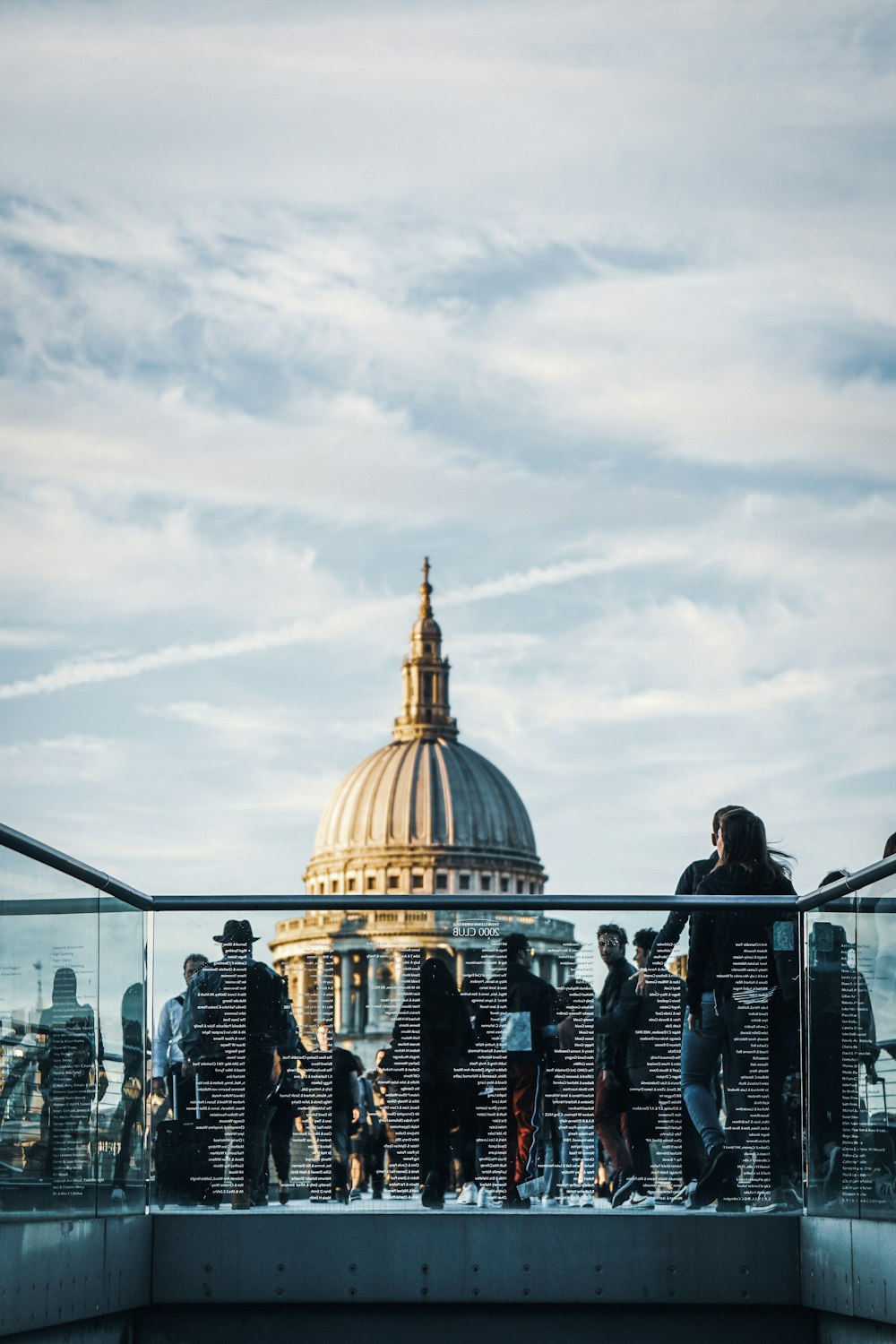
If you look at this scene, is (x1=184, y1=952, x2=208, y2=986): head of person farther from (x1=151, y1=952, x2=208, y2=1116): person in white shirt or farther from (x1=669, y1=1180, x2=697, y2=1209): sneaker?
(x1=669, y1=1180, x2=697, y2=1209): sneaker

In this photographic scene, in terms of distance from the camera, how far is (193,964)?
11.7 metres

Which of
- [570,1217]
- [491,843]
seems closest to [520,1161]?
[570,1217]

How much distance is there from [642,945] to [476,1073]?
109 centimetres

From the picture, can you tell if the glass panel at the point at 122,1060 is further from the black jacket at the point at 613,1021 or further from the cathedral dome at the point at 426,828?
the cathedral dome at the point at 426,828

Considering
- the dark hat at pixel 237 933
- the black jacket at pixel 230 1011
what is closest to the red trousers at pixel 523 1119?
the black jacket at pixel 230 1011

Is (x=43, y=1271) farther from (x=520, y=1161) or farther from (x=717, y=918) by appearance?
(x=717, y=918)

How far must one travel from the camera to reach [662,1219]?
11320 millimetres

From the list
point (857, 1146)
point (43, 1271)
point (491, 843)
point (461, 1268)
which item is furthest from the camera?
point (491, 843)

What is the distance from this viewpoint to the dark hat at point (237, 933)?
11.7 metres

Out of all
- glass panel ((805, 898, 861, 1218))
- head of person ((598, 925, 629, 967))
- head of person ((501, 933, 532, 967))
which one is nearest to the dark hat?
head of person ((501, 933, 532, 967))

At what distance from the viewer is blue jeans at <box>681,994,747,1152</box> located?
1153cm

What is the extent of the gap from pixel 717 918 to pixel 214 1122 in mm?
2861

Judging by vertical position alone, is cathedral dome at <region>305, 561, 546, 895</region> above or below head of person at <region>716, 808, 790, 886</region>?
above

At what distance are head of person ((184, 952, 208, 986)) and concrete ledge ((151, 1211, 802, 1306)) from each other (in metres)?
1.37
